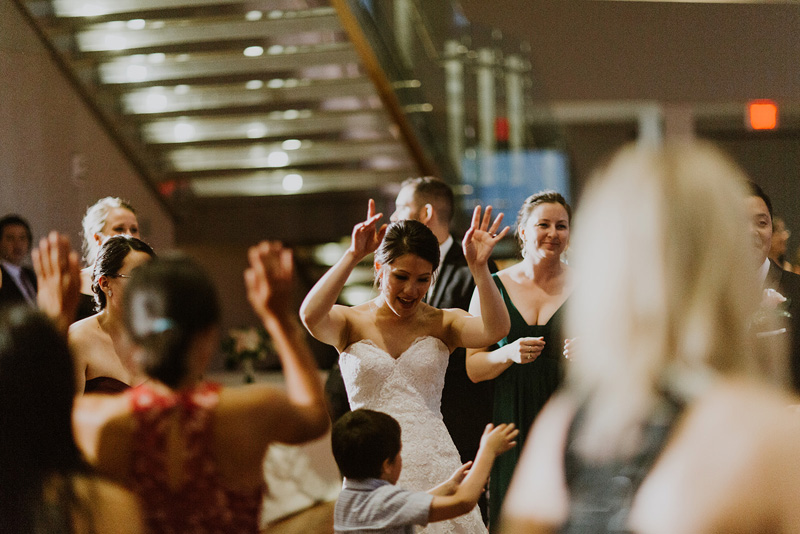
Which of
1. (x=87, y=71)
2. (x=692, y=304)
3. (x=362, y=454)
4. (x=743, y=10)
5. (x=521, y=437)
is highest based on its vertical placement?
(x=743, y=10)

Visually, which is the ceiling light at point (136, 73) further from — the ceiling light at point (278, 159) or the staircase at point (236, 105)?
the ceiling light at point (278, 159)

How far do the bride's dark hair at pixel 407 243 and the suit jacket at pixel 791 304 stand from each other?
132cm

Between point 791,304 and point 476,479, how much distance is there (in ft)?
6.05

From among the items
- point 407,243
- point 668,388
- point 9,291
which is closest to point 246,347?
point 9,291

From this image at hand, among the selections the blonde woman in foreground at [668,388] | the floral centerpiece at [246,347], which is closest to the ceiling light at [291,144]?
the floral centerpiece at [246,347]

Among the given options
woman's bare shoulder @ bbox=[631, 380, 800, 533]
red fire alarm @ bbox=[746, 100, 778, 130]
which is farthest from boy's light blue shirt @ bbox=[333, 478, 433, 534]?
red fire alarm @ bbox=[746, 100, 778, 130]

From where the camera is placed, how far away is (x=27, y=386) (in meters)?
1.53

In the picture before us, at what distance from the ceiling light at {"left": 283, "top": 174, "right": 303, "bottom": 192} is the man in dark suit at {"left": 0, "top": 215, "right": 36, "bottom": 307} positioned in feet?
9.56

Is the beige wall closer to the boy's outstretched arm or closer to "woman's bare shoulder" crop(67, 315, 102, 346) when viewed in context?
"woman's bare shoulder" crop(67, 315, 102, 346)

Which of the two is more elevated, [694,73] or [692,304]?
[694,73]

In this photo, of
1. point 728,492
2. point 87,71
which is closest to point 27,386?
point 728,492

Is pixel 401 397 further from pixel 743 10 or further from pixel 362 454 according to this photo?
pixel 743 10

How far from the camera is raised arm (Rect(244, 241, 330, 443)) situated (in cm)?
154

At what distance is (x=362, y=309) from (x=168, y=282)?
1477 millimetres
